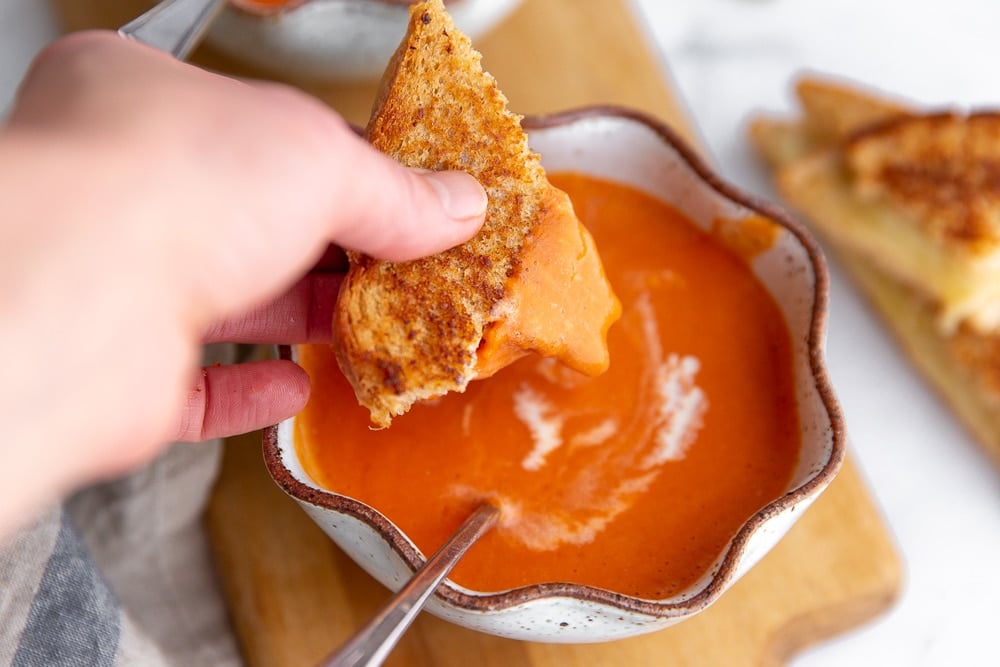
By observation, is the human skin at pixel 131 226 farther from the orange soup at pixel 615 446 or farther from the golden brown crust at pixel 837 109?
the golden brown crust at pixel 837 109

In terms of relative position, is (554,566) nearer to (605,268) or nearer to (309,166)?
(605,268)

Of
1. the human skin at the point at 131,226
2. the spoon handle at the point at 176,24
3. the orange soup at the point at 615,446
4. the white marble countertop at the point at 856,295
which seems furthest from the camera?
the white marble countertop at the point at 856,295

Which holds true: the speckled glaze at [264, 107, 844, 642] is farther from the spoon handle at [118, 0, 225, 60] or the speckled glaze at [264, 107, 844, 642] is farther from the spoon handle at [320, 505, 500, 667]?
the spoon handle at [118, 0, 225, 60]

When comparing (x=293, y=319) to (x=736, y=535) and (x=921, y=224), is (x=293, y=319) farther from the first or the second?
(x=921, y=224)

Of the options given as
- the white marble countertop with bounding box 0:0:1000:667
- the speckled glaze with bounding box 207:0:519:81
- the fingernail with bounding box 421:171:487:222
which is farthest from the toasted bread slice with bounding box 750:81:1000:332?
the fingernail with bounding box 421:171:487:222

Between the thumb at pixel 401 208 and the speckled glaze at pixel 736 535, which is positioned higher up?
the thumb at pixel 401 208

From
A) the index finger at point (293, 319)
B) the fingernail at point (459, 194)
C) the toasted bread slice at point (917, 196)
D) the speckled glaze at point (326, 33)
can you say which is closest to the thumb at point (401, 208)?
the fingernail at point (459, 194)
